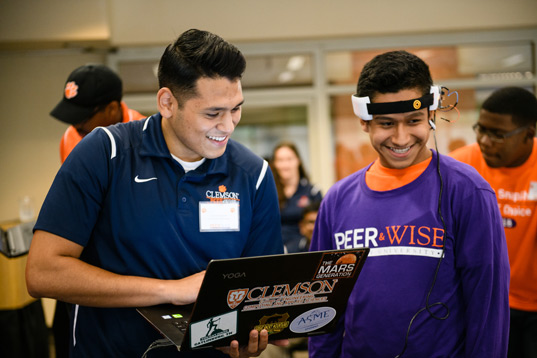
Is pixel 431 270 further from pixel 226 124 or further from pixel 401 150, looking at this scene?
pixel 226 124

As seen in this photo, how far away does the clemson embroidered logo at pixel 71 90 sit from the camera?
2.44 meters

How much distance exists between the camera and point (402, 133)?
1707 mm

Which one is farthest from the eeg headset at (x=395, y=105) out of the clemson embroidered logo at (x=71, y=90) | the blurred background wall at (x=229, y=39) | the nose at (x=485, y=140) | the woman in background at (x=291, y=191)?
the blurred background wall at (x=229, y=39)

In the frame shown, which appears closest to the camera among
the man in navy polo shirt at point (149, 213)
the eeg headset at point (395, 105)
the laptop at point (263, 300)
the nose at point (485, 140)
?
the laptop at point (263, 300)

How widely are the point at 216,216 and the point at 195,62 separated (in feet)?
1.51

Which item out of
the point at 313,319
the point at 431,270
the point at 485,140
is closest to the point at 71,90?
the point at 313,319

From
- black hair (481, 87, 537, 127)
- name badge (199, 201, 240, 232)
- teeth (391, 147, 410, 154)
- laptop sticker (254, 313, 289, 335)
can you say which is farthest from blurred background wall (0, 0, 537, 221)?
laptop sticker (254, 313, 289, 335)

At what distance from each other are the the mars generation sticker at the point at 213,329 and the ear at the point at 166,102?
63 centimetres

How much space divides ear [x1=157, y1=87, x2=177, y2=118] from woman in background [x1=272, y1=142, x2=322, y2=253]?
9.25ft

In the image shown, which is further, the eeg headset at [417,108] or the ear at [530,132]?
the ear at [530,132]

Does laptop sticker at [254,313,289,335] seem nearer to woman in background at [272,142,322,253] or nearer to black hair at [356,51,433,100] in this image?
black hair at [356,51,433,100]

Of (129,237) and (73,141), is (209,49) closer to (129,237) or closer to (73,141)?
(129,237)

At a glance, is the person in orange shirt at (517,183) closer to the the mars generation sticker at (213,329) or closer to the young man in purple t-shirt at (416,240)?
the young man in purple t-shirt at (416,240)

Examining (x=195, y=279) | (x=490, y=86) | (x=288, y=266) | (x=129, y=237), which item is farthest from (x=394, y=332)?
(x=490, y=86)
